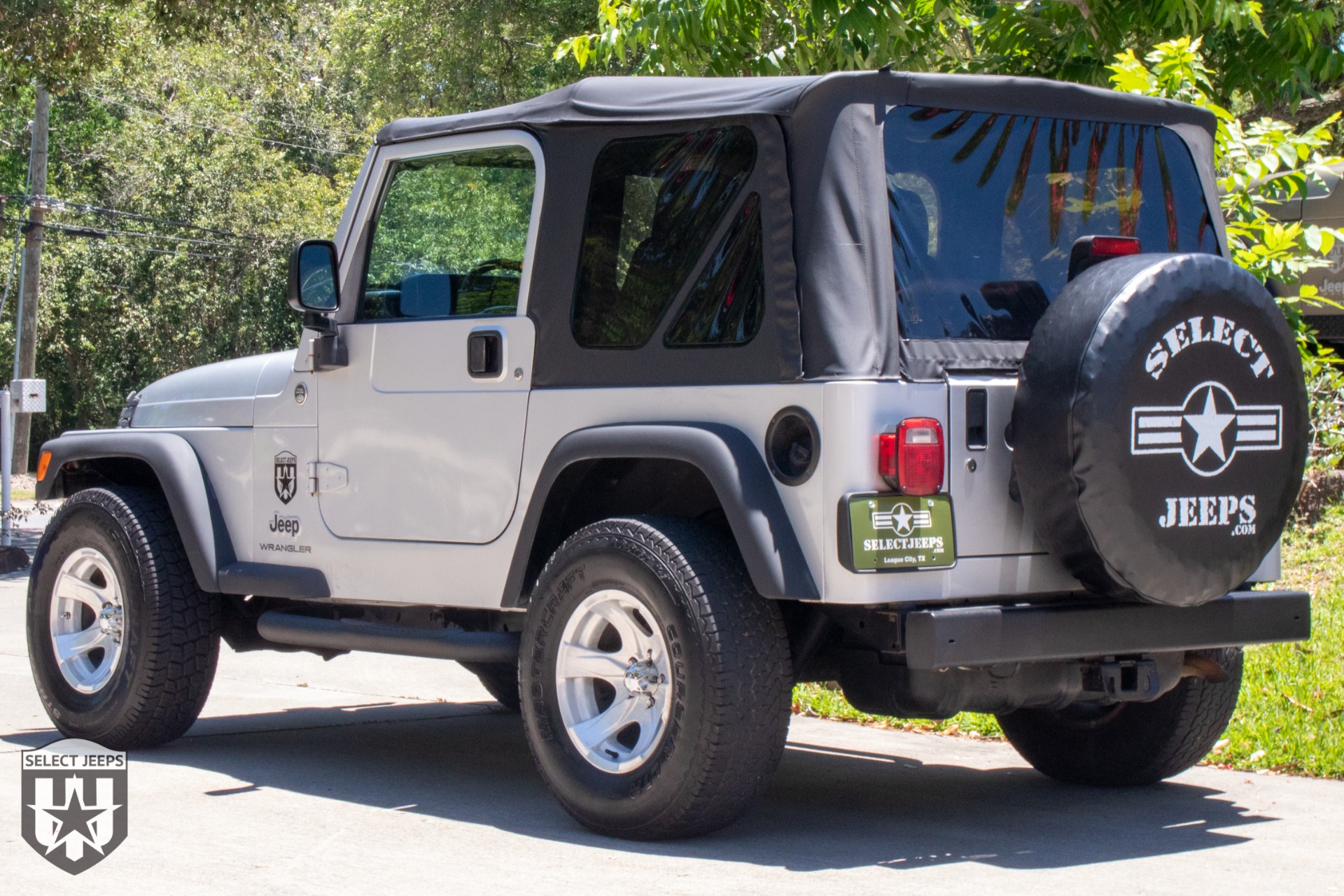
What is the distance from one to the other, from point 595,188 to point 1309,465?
7244mm

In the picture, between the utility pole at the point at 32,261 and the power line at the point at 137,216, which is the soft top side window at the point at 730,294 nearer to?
the utility pole at the point at 32,261

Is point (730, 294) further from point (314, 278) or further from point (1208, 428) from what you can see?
point (314, 278)

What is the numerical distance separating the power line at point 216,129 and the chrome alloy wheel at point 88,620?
37284mm

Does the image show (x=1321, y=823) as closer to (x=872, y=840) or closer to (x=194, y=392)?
(x=872, y=840)

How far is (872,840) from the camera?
507 cm

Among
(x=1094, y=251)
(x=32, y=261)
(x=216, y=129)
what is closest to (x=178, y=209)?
(x=216, y=129)

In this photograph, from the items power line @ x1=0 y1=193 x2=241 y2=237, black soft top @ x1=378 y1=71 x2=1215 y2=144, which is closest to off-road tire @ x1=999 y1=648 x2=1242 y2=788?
black soft top @ x1=378 y1=71 x2=1215 y2=144

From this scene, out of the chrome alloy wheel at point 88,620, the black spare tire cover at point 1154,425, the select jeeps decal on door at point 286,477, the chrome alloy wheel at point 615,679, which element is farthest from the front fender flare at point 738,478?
the chrome alloy wheel at point 88,620

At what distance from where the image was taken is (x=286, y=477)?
621 cm

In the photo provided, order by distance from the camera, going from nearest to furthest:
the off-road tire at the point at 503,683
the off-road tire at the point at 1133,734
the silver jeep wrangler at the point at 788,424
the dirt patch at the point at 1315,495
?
the silver jeep wrangler at the point at 788,424
the off-road tire at the point at 1133,734
the off-road tire at the point at 503,683
the dirt patch at the point at 1315,495

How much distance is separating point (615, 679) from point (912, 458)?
1118 mm

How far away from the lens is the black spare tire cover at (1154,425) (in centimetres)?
450

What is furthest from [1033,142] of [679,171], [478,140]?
[478,140]

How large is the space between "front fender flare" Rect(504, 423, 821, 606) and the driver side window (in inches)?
31.5
